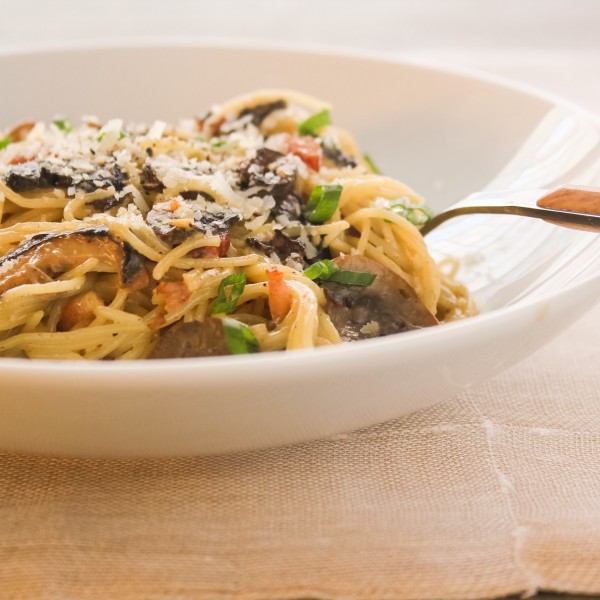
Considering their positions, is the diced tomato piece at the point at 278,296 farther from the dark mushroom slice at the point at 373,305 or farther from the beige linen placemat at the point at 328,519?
the beige linen placemat at the point at 328,519

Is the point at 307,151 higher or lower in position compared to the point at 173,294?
higher

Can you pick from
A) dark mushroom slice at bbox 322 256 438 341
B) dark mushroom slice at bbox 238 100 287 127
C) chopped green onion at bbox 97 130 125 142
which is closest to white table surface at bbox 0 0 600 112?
dark mushroom slice at bbox 238 100 287 127

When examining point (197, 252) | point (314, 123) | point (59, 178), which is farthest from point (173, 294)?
point (314, 123)

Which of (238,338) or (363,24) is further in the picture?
(363,24)

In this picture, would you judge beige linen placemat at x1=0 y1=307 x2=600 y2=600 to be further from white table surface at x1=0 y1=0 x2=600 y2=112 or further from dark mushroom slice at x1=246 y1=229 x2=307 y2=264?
white table surface at x1=0 y1=0 x2=600 y2=112

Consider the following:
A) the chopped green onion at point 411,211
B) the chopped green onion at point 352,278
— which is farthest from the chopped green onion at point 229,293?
the chopped green onion at point 411,211

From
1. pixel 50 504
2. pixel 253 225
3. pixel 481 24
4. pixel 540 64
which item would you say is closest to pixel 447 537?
pixel 50 504

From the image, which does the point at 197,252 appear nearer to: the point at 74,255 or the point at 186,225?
the point at 186,225
